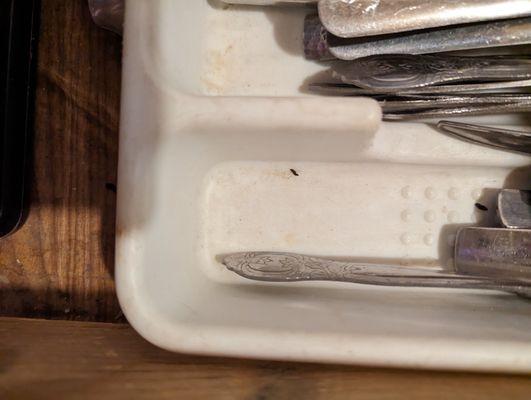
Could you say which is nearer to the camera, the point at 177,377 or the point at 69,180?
the point at 177,377

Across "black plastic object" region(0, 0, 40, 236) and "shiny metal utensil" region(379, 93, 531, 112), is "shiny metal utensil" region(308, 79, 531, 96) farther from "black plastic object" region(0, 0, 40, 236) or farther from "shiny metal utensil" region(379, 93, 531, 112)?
"black plastic object" region(0, 0, 40, 236)

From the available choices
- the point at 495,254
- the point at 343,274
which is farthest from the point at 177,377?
the point at 495,254

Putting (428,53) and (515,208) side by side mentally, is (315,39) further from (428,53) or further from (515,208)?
(515,208)

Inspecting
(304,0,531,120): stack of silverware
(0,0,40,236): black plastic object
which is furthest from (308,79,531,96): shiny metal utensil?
(0,0,40,236): black plastic object

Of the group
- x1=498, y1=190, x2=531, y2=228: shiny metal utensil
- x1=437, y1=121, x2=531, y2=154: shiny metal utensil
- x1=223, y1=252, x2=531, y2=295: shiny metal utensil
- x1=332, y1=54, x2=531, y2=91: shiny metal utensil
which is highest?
x1=332, y1=54, x2=531, y2=91: shiny metal utensil

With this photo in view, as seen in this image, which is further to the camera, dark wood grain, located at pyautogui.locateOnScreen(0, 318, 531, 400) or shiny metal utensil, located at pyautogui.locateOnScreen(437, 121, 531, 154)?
Result: shiny metal utensil, located at pyautogui.locateOnScreen(437, 121, 531, 154)

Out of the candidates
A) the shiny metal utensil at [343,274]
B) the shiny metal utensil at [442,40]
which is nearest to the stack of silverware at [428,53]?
the shiny metal utensil at [442,40]
